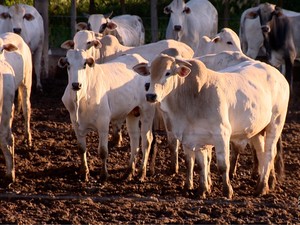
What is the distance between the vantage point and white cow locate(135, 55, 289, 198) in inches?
389

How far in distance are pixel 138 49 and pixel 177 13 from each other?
386cm

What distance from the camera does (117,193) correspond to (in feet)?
34.3

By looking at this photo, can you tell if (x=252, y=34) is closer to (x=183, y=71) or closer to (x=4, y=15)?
(x=4, y=15)

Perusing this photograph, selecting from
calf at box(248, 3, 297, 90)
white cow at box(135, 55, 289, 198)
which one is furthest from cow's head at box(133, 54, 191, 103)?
calf at box(248, 3, 297, 90)

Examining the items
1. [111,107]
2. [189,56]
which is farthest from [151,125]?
[189,56]

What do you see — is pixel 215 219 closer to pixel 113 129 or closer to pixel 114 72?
pixel 114 72

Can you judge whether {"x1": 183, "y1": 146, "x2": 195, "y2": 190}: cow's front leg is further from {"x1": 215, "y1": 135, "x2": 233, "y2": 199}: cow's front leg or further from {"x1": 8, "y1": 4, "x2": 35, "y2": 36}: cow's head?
{"x1": 8, "y1": 4, "x2": 35, "y2": 36}: cow's head

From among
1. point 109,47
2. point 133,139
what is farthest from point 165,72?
point 109,47

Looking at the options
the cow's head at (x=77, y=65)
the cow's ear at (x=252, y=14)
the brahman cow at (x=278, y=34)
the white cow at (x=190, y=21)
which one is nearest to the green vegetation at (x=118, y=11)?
the white cow at (x=190, y=21)

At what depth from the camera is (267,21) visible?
17406mm

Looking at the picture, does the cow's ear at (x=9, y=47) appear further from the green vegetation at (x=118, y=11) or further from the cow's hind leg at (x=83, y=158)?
the green vegetation at (x=118, y=11)

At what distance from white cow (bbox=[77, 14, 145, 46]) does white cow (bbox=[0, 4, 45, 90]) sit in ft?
2.98

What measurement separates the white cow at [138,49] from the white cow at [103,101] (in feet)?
4.40

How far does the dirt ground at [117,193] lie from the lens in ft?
29.9
